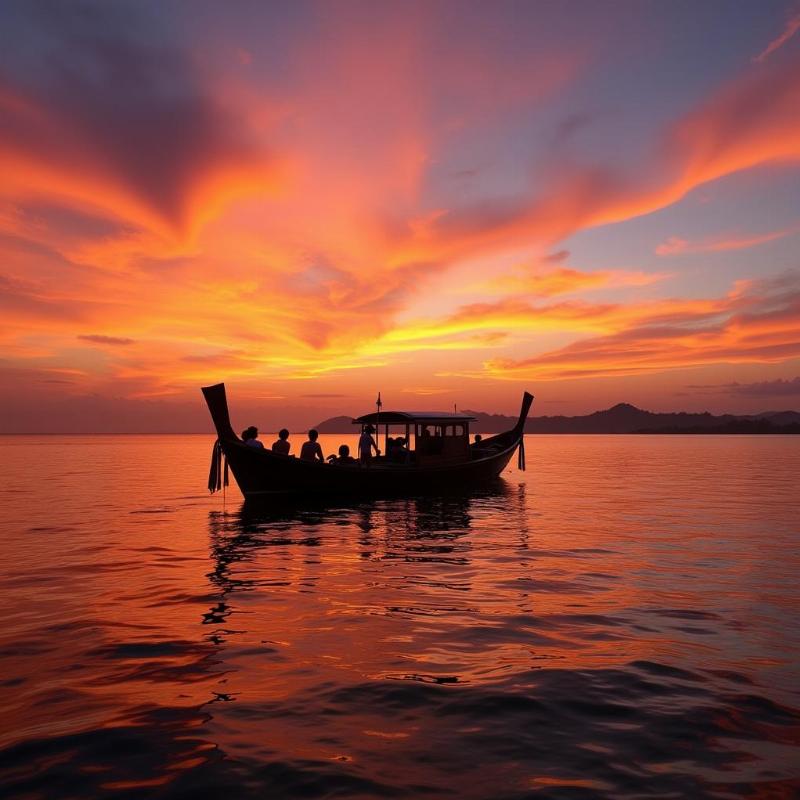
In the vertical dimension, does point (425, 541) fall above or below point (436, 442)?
below

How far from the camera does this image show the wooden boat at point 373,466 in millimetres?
21938

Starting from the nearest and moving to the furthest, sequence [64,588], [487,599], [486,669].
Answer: [486,669]
[487,599]
[64,588]

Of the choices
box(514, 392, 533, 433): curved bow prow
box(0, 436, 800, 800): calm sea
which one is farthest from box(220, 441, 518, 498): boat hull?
box(514, 392, 533, 433): curved bow prow

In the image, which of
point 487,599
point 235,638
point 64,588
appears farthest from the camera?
point 64,588

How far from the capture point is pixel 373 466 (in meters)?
24.3

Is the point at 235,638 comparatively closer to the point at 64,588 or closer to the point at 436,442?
the point at 64,588

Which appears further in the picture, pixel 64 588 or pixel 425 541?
pixel 425 541

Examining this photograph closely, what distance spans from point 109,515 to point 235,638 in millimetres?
16943

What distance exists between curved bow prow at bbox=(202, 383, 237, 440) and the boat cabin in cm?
627

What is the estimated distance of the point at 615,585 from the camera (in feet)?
38.3

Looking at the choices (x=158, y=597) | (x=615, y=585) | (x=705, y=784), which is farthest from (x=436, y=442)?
(x=705, y=784)

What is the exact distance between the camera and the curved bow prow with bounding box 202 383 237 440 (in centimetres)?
2133

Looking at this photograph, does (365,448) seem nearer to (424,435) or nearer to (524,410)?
(424,435)

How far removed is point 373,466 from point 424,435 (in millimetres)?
3183
